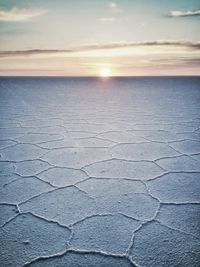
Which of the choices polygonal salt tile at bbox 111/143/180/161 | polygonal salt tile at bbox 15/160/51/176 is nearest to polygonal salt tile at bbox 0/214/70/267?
polygonal salt tile at bbox 15/160/51/176

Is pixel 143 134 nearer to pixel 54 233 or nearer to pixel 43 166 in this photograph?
pixel 43 166

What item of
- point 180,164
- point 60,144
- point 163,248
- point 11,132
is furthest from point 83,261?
point 11,132

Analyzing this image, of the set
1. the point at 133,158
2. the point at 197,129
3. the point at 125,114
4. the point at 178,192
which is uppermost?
the point at 178,192

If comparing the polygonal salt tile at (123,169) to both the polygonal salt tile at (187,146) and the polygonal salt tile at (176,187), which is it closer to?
the polygonal salt tile at (176,187)

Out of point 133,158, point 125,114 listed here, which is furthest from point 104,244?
point 125,114

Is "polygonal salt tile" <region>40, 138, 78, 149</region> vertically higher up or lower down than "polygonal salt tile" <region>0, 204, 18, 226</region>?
lower down

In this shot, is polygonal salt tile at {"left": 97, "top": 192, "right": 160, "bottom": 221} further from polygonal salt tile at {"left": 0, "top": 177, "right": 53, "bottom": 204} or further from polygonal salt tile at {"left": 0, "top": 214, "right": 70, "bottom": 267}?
polygonal salt tile at {"left": 0, "top": 177, "right": 53, "bottom": 204}
